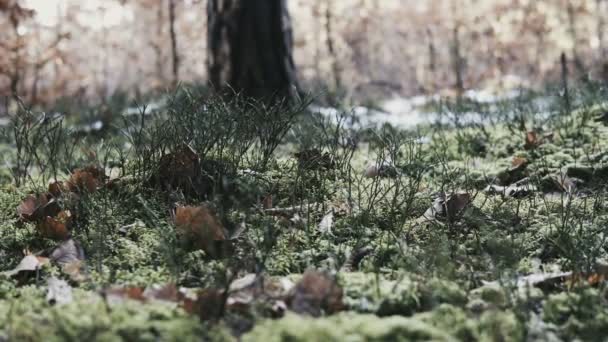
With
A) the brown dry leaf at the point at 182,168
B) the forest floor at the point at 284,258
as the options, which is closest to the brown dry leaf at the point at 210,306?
the forest floor at the point at 284,258

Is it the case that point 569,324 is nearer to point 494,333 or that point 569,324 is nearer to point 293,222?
point 494,333

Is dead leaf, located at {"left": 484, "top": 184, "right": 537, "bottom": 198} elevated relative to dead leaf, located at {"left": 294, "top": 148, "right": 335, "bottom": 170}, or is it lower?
lower

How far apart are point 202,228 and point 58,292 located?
49 centimetres

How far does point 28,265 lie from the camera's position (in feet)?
5.85

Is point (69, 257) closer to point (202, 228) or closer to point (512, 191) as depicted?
point (202, 228)

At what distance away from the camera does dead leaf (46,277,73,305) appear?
154 cm

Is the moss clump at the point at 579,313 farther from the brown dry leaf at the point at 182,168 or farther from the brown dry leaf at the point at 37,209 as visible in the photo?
the brown dry leaf at the point at 37,209

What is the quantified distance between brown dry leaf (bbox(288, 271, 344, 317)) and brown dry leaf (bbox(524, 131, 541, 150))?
8.02ft

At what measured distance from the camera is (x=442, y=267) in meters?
1.65

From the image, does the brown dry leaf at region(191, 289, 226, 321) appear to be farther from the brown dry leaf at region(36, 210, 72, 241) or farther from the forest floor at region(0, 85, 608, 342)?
the brown dry leaf at region(36, 210, 72, 241)

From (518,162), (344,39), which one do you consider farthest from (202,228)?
(344,39)

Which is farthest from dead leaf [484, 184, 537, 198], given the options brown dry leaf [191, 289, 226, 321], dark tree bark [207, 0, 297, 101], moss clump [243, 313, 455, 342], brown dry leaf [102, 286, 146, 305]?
dark tree bark [207, 0, 297, 101]

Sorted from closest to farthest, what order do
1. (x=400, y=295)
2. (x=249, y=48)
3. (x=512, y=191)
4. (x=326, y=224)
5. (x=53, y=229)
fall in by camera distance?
(x=400, y=295) < (x=53, y=229) < (x=326, y=224) < (x=512, y=191) < (x=249, y=48)

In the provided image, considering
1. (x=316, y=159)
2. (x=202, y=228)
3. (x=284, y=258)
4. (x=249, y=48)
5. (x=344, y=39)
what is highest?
(x=344, y=39)
